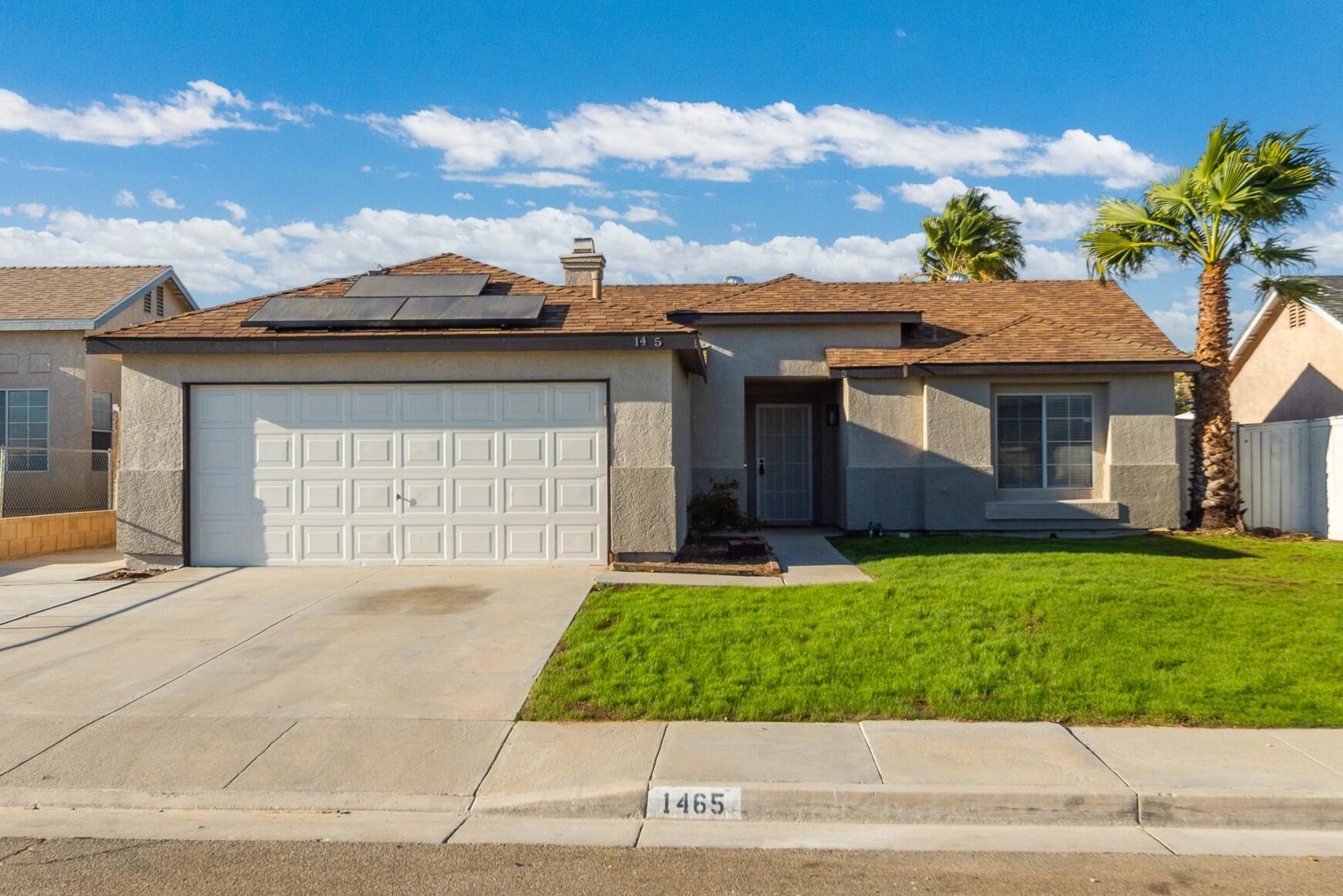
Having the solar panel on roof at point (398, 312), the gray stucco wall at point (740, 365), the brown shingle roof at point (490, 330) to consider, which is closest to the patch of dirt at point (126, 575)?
the brown shingle roof at point (490, 330)

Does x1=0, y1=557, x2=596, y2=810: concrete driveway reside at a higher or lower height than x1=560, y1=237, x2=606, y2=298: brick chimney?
lower

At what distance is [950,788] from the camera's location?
543 centimetres

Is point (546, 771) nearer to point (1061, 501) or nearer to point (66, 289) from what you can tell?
point (1061, 501)

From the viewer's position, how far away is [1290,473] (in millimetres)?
15781

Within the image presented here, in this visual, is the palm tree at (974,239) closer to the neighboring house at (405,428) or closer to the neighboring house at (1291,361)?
the neighboring house at (1291,361)

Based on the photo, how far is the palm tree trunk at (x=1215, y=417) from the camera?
1545cm

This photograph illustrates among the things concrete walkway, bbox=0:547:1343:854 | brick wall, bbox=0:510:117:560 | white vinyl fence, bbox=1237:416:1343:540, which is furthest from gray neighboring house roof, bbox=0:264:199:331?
white vinyl fence, bbox=1237:416:1343:540

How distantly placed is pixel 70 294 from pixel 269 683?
1655 cm

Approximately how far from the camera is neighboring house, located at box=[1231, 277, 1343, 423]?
17.9 meters

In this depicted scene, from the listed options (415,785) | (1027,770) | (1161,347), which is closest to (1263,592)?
(1027,770)

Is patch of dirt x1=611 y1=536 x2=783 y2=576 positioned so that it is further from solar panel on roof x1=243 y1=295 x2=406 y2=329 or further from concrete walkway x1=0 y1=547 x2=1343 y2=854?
solar panel on roof x1=243 y1=295 x2=406 y2=329

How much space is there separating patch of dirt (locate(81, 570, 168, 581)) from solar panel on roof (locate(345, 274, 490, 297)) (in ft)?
14.5

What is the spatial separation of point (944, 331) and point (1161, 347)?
11.6 feet

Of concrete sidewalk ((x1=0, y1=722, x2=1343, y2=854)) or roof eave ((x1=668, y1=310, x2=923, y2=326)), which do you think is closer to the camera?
concrete sidewalk ((x1=0, y1=722, x2=1343, y2=854))
